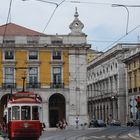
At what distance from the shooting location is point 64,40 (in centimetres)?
7606

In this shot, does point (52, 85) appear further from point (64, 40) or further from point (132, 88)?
point (132, 88)

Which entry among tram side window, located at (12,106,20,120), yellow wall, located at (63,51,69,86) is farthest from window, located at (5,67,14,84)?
tram side window, located at (12,106,20,120)

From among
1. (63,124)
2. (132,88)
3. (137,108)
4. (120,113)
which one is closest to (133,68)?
(132,88)

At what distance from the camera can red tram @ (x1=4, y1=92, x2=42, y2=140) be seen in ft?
102

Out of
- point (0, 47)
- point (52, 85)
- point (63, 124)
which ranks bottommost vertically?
point (63, 124)

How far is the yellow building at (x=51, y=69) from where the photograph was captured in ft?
243

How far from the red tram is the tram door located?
43.0 metres

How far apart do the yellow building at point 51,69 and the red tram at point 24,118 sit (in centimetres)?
4148

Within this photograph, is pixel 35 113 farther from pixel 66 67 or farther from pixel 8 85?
pixel 66 67

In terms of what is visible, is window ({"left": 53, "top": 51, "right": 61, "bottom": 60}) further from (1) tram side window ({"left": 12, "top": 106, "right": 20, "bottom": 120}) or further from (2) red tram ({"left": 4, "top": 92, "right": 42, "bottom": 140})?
(1) tram side window ({"left": 12, "top": 106, "right": 20, "bottom": 120})

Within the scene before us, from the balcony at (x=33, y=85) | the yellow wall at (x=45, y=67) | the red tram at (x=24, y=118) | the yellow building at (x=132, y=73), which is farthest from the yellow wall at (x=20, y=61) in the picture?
the red tram at (x=24, y=118)

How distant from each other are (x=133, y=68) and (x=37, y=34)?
16.7 meters

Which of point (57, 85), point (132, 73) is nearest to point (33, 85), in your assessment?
point (57, 85)

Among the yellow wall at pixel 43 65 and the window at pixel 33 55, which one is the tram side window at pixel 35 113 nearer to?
the yellow wall at pixel 43 65
